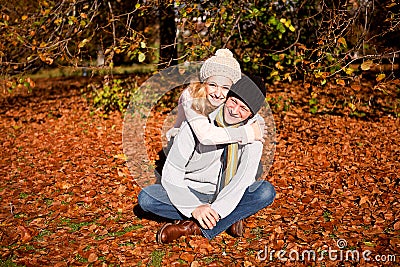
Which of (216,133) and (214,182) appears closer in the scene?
(216,133)

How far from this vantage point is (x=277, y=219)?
3.87 m

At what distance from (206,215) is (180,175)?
0.36 m

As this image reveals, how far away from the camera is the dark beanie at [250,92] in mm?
3064

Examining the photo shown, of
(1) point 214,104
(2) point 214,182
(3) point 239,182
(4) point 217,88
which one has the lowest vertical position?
(2) point 214,182

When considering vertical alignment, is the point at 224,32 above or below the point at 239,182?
above

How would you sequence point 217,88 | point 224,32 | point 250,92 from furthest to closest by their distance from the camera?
1. point 224,32
2. point 217,88
3. point 250,92

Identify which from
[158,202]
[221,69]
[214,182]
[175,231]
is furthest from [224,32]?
[175,231]

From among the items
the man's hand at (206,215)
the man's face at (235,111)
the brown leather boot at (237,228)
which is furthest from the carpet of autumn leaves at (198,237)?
the man's face at (235,111)

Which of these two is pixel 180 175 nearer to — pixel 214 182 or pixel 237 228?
pixel 214 182

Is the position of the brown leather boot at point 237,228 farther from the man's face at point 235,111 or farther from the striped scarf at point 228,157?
the man's face at point 235,111

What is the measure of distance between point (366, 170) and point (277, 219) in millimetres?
1659

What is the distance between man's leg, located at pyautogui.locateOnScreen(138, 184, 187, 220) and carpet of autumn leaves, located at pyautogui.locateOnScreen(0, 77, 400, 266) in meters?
0.25

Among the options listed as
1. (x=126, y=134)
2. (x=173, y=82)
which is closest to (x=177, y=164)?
(x=126, y=134)

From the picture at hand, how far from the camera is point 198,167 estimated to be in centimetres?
335
